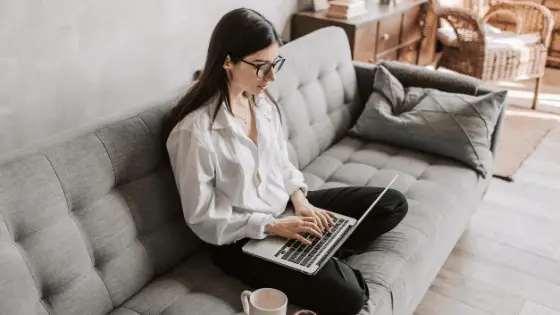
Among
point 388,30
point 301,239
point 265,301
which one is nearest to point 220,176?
point 301,239

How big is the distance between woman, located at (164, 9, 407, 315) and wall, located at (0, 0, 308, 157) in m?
0.23

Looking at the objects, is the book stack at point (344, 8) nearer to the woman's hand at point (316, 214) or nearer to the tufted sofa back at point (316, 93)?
the tufted sofa back at point (316, 93)

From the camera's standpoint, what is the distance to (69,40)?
204 centimetres

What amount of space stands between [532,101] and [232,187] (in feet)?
10.4

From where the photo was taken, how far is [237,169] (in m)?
1.60

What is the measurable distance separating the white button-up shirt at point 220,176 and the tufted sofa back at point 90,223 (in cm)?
10

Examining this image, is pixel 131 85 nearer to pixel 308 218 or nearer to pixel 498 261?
pixel 308 218

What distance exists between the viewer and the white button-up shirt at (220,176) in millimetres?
1529

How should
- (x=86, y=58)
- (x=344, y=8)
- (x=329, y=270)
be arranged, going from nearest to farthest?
(x=329, y=270)
(x=86, y=58)
(x=344, y=8)

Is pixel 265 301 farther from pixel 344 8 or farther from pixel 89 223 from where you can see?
pixel 344 8

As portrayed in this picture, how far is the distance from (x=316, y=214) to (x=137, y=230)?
1.67 ft

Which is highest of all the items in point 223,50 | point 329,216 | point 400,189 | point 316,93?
point 223,50

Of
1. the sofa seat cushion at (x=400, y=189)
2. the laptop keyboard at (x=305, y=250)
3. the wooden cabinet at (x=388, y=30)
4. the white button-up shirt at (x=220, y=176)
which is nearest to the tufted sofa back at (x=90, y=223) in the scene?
the white button-up shirt at (x=220, y=176)

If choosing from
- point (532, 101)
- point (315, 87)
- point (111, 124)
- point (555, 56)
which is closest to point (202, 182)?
point (111, 124)
